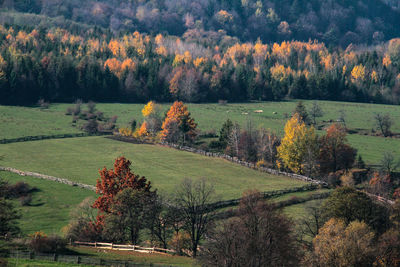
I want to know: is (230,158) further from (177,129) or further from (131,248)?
(131,248)

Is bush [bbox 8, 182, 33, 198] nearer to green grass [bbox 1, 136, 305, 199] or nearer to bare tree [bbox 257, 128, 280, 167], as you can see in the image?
green grass [bbox 1, 136, 305, 199]

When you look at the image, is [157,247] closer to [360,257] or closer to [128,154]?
[360,257]

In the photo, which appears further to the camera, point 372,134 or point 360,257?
point 372,134

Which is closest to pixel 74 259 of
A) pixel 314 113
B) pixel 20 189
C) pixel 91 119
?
pixel 20 189

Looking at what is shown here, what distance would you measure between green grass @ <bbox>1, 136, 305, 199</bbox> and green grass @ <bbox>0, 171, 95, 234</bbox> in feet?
16.6

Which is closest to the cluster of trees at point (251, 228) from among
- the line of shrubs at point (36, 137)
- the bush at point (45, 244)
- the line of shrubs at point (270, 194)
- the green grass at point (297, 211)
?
the green grass at point (297, 211)

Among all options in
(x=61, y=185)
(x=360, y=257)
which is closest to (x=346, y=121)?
(x=61, y=185)

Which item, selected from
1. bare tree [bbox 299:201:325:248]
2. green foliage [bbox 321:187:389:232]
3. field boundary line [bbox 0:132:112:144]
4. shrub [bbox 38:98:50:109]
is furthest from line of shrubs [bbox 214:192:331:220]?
shrub [bbox 38:98:50:109]

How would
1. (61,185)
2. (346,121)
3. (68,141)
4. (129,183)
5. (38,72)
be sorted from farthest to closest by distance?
1. (38,72)
2. (346,121)
3. (68,141)
4. (61,185)
5. (129,183)

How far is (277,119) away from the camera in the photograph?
14988cm

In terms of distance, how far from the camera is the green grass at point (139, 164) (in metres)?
90.0

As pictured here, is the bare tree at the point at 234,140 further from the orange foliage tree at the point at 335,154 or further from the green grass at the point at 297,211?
the green grass at the point at 297,211

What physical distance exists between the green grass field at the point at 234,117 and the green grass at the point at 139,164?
12.3m

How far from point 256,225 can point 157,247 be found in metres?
12.0
